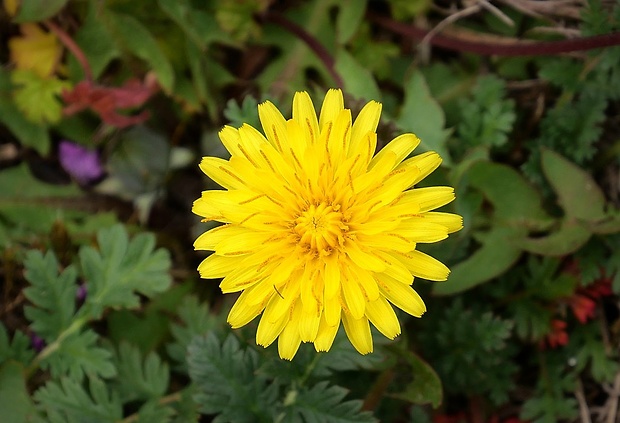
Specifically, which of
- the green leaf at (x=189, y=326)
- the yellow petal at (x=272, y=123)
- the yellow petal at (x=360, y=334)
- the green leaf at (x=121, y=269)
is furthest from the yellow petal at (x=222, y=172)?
the green leaf at (x=189, y=326)

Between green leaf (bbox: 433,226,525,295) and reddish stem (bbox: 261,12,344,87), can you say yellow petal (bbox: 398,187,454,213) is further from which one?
reddish stem (bbox: 261,12,344,87)

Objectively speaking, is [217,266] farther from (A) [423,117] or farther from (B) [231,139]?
(A) [423,117]

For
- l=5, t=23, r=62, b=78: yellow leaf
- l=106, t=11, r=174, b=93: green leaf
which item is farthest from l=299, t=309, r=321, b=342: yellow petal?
l=5, t=23, r=62, b=78: yellow leaf

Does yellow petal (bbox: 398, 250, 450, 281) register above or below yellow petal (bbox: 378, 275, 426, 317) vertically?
above

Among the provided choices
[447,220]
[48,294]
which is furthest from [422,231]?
[48,294]

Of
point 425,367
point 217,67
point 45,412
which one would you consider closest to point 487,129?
point 425,367

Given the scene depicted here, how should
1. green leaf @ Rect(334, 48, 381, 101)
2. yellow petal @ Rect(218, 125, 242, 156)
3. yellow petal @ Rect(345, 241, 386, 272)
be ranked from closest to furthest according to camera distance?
yellow petal @ Rect(345, 241, 386, 272) → yellow petal @ Rect(218, 125, 242, 156) → green leaf @ Rect(334, 48, 381, 101)
